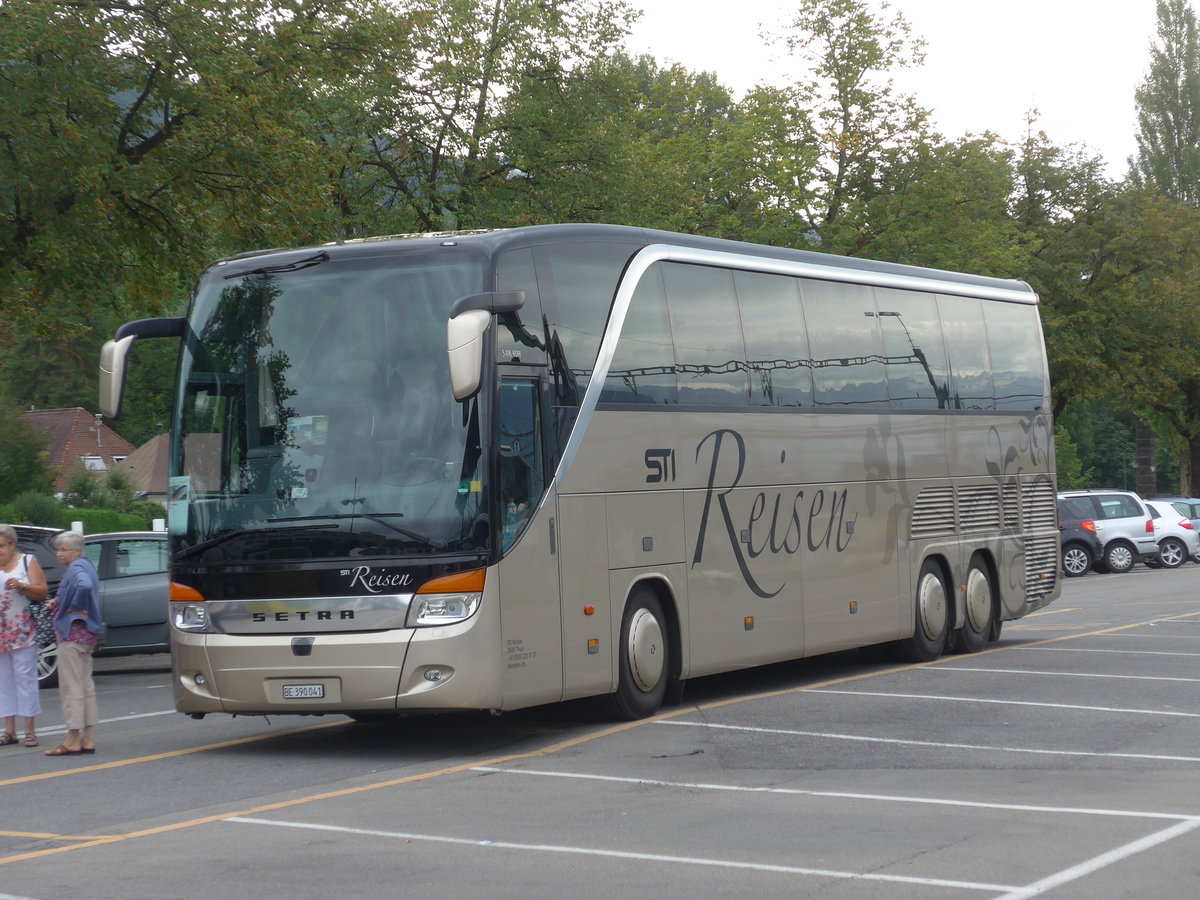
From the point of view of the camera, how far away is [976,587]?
1844 cm

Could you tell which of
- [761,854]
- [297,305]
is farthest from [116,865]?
[297,305]

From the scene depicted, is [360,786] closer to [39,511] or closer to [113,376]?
[113,376]

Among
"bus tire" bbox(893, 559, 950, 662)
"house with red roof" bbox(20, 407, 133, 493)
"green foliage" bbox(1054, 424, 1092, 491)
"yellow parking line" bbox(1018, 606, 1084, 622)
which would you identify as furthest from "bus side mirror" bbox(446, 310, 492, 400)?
"green foliage" bbox(1054, 424, 1092, 491)

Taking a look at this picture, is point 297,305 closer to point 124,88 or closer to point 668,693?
point 668,693

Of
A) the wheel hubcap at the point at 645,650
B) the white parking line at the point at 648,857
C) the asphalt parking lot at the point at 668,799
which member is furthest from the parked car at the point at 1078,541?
the white parking line at the point at 648,857

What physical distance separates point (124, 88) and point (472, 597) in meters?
12.0

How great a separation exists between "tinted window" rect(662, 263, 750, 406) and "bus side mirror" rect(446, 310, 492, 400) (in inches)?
129

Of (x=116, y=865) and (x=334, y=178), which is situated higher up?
(x=334, y=178)

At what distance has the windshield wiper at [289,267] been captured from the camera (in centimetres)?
1177

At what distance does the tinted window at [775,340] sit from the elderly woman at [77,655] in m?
5.77

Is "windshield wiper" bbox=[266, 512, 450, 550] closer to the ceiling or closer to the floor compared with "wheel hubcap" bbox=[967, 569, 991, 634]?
closer to the ceiling

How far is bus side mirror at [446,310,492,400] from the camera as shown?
10.2m

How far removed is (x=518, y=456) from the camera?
449 inches

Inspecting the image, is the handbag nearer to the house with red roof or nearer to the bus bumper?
the bus bumper
